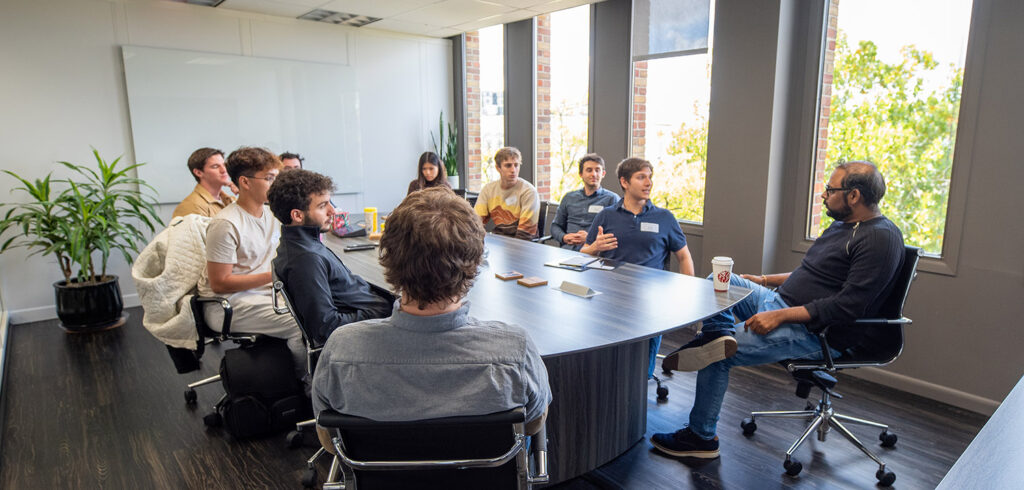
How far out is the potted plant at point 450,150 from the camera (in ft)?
20.7

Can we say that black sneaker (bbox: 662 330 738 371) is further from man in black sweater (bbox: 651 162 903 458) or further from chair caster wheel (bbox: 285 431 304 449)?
chair caster wheel (bbox: 285 431 304 449)

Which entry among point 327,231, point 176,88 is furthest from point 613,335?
point 176,88

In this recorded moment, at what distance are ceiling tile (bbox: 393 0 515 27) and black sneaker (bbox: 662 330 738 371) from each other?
3433 millimetres

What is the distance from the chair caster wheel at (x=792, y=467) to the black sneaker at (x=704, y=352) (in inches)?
22.1

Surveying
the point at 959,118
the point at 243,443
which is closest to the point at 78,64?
A: the point at 243,443

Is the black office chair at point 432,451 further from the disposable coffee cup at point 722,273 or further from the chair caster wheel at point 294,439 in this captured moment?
the chair caster wheel at point 294,439

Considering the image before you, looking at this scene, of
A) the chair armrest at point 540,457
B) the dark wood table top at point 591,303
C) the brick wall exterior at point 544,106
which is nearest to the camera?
the chair armrest at point 540,457

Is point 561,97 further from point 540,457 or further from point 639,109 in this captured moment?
point 540,457

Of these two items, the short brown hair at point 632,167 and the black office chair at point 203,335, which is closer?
the black office chair at point 203,335

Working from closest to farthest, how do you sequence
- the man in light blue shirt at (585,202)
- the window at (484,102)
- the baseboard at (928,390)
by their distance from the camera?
the baseboard at (928,390) < the man in light blue shirt at (585,202) < the window at (484,102)

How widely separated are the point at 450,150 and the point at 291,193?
423 centimetres

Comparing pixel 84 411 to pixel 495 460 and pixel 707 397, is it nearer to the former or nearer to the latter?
pixel 495 460

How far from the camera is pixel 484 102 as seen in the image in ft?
20.3

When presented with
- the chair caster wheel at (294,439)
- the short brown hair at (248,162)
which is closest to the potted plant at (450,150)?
the short brown hair at (248,162)
